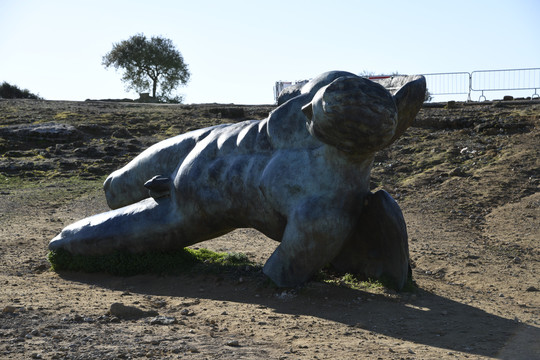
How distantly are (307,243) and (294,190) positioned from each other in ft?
1.47

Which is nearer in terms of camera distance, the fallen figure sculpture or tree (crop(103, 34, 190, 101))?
the fallen figure sculpture

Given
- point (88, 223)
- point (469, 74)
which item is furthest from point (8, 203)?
point (469, 74)

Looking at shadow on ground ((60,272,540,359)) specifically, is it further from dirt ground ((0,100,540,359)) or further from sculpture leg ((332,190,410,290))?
sculpture leg ((332,190,410,290))

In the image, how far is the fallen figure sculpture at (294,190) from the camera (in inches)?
216

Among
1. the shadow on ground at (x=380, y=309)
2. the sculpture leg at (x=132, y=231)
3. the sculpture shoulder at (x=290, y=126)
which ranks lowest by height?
the shadow on ground at (x=380, y=309)

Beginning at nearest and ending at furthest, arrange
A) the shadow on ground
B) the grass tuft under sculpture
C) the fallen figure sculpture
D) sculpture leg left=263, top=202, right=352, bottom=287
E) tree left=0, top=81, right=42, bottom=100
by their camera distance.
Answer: the shadow on ground < the fallen figure sculpture < sculpture leg left=263, top=202, right=352, bottom=287 < the grass tuft under sculpture < tree left=0, top=81, right=42, bottom=100

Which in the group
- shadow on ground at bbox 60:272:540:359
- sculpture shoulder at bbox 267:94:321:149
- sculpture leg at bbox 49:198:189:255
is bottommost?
shadow on ground at bbox 60:272:540:359

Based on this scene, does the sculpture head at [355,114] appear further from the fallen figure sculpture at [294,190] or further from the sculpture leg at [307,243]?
the sculpture leg at [307,243]

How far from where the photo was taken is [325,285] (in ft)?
19.5

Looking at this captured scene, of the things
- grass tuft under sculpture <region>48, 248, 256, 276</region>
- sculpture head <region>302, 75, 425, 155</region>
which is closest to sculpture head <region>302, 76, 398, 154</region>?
sculpture head <region>302, 75, 425, 155</region>

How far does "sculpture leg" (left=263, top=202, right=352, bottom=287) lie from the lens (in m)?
5.64

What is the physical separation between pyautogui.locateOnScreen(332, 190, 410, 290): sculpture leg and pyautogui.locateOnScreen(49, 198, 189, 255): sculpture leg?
1654mm

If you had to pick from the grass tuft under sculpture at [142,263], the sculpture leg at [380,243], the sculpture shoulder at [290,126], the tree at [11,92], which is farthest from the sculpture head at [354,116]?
the tree at [11,92]

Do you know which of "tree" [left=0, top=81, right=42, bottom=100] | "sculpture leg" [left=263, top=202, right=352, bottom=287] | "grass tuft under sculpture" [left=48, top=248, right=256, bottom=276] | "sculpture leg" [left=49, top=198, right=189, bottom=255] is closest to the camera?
"sculpture leg" [left=263, top=202, right=352, bottom=287]
